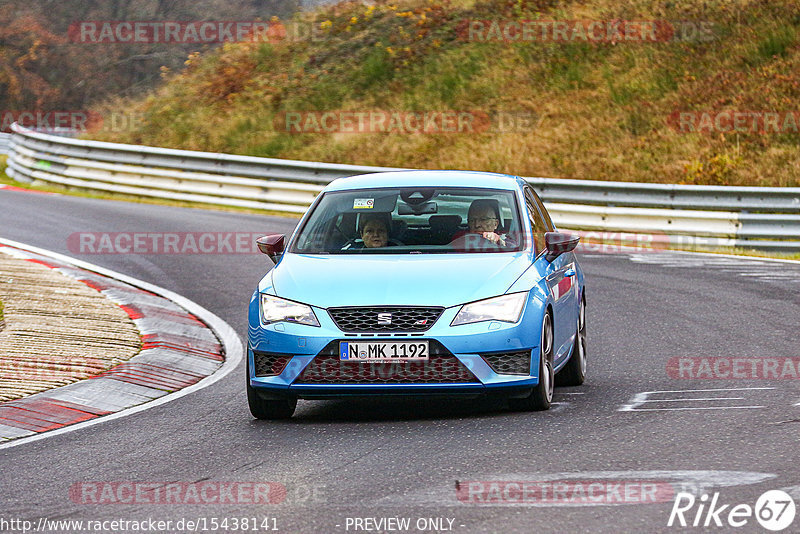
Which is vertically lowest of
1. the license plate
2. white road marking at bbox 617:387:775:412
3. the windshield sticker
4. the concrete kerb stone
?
the concrete kerb stone

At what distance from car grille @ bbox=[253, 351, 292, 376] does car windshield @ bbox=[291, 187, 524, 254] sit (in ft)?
3.61

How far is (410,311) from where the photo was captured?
25.0ft

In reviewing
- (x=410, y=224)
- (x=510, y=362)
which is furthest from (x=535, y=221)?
(x=510, y=362)

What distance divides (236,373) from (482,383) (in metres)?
3.22

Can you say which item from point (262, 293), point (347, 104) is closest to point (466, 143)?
point (347, 104)

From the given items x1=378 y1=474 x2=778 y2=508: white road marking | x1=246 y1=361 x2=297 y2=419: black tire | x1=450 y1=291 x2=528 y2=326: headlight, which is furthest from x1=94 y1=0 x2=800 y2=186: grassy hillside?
x1=378 y1=474 x2=778 y2=508: white road marking

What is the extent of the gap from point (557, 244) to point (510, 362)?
1.27 meters

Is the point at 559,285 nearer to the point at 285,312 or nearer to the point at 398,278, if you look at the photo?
the point at 398,278

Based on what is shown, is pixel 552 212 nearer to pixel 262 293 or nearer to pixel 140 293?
pixel 140 293

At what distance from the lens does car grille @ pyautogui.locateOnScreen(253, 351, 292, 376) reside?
7.79 meters

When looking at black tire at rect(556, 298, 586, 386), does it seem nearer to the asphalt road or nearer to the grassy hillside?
the asphalt road

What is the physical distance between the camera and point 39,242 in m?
18.2

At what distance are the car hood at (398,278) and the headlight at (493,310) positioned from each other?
51 mm

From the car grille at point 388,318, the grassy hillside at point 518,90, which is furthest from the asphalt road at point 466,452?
the grassy hillside at point 518,90
